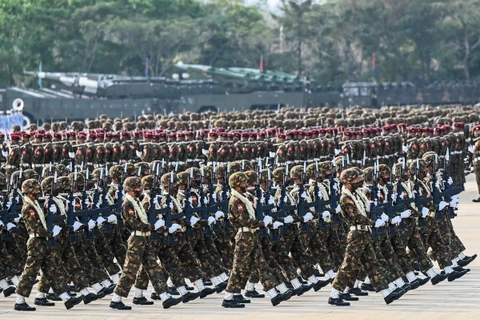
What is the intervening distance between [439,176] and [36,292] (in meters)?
5.34

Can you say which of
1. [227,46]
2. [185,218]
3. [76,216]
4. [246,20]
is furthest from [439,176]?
[246,20]

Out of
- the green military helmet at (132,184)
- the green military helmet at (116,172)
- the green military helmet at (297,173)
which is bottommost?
the green military helmet at (116,172)

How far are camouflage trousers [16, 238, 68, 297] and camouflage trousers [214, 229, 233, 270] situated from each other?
2.30 metres

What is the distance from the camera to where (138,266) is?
51.5ft

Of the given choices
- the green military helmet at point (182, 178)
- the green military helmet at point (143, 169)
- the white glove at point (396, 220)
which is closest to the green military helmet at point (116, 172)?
the green military helmet at point (143, 169)

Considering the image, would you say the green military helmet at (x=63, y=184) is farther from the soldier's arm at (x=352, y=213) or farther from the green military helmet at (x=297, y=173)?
the soldier's arm at (x=352, y=213)

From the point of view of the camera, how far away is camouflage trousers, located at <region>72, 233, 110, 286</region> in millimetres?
16531

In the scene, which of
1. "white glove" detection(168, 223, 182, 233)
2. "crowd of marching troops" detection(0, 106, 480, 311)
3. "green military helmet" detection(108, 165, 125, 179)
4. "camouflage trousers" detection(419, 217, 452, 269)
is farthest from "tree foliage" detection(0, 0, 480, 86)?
"white glove" detection(168, 223, 182, 233)

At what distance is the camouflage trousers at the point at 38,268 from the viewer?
51.9ft

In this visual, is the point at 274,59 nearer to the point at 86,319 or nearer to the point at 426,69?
the point at 426,69

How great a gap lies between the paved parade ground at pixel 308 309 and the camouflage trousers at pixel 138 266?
0.29 meters

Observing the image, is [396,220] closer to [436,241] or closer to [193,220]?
[436,241]

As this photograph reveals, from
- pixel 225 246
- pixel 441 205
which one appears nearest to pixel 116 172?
pixel 225 246

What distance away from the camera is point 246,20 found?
96.5m
